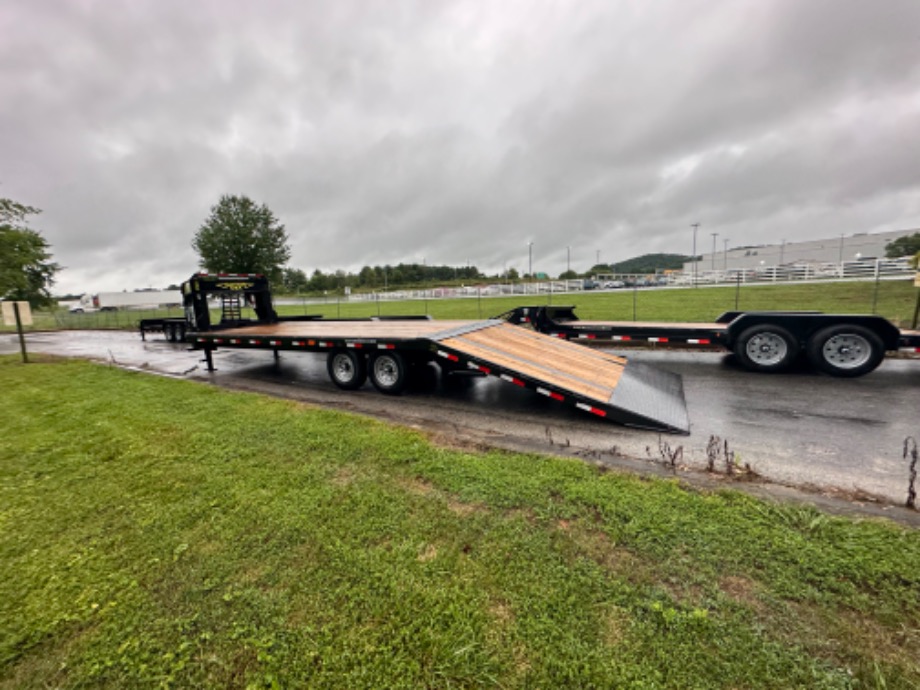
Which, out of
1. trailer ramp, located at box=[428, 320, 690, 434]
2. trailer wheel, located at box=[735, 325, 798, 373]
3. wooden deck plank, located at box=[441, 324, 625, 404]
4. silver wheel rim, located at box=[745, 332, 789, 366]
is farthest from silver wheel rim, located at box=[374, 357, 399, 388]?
silver wheel rim, located at box=[745, 332, 789, 366]

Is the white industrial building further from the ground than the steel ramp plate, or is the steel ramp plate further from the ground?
the white industrial building

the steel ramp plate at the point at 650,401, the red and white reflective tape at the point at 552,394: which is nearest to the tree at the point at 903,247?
the steel ramp plate at the point at 650,401

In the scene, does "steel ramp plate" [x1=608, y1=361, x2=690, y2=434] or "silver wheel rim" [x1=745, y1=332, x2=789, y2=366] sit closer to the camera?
"steel ramp plate" [x1=608, y1=361, x2=690, y2=434]

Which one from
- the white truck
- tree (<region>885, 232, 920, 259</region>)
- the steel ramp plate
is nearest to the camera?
the steel ramp plate

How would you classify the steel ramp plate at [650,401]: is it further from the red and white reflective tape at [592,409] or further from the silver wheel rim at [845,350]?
the silver wheel rim at [845,350]

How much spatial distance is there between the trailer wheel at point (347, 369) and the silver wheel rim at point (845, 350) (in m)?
8.82

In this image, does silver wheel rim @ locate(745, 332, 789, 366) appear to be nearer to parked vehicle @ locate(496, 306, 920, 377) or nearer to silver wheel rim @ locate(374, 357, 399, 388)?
parked vehicle @ locate(496, 306, 920, 377)

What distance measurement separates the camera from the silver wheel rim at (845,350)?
Answer: 7.30 meters

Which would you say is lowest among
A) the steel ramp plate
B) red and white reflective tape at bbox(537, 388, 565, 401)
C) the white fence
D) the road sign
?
the steel ramp plate

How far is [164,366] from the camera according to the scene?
36.9ft

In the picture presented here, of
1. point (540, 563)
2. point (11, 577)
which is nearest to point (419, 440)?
point (540, 563)

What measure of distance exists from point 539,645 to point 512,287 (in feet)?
137

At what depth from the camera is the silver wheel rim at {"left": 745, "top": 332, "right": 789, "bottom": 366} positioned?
780cm

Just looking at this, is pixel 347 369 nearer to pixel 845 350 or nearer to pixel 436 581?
pixel 436 581
